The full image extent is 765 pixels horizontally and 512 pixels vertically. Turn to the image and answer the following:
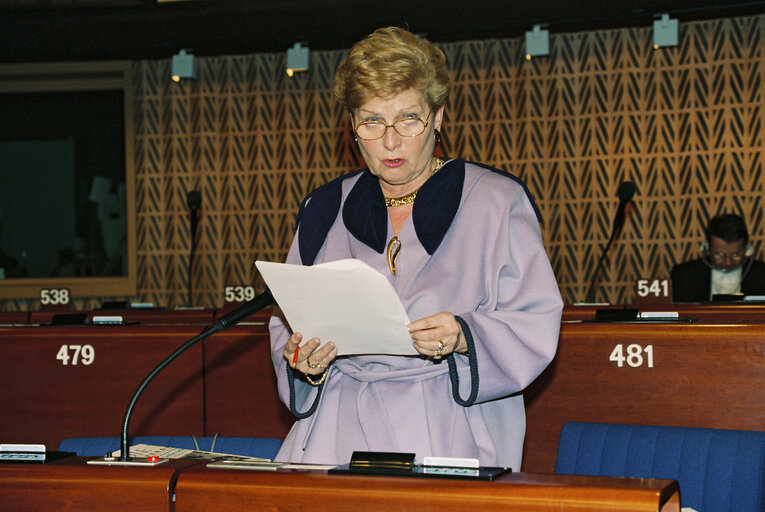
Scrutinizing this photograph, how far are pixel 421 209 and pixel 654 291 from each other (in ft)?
9.51

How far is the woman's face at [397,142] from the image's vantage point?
191 centimetres

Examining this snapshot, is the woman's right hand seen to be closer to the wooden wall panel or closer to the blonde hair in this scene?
the blonde hair

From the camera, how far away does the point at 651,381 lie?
8.52ft

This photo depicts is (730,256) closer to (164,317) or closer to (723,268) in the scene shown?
(723,268)

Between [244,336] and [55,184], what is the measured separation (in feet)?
19.1

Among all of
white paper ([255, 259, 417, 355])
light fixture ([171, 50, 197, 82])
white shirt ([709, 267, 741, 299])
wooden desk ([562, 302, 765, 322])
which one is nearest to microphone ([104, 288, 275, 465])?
white paper ([255, 259, 417, 355])

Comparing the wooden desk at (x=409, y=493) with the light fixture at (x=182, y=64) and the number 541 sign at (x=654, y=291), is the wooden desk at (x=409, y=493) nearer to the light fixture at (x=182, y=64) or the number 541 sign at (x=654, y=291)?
the number 541 sign at (x=654, y=291)

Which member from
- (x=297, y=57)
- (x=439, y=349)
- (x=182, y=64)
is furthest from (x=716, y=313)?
(x=182, y=64)

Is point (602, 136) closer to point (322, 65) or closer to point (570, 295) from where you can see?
point (570, 295)

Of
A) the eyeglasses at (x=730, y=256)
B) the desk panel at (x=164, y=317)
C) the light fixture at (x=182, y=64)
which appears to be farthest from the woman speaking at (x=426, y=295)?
the light fixture at (x=182, y=64)

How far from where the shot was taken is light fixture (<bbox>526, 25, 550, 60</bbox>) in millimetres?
6859

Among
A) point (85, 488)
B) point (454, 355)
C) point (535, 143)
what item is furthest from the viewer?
point (535, 143)

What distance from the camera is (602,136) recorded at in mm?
7086

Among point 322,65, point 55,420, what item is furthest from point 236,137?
point 55,420
